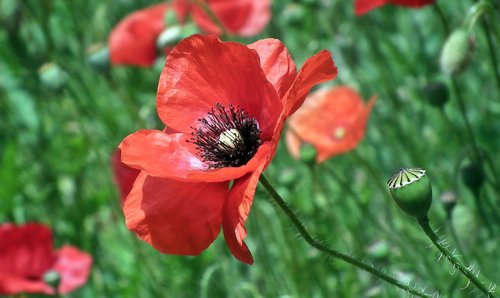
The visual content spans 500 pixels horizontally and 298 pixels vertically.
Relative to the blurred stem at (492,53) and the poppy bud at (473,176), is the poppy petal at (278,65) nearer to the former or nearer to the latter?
the blurred stem at (492,53)

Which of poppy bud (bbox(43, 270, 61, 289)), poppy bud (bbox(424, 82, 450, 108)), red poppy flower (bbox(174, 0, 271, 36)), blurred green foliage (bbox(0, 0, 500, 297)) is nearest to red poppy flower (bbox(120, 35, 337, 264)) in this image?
blurred green foliage (bbox(0, 0, 500, 297))

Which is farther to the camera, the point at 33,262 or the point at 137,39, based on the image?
the point at 137,39

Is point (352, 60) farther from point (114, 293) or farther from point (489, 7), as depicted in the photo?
point (489, 7)

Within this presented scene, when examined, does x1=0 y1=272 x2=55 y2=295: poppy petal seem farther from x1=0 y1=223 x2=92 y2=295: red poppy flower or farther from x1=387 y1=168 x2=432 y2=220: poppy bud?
x1=387 y1=168 x2=432 y2=220: poppy bud

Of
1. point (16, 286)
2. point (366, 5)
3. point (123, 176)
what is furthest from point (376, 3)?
point (16, 286)

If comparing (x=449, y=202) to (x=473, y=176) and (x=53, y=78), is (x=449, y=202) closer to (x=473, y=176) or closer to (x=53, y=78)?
(x=473, y=176)

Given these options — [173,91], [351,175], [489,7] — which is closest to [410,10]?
[351,175]
